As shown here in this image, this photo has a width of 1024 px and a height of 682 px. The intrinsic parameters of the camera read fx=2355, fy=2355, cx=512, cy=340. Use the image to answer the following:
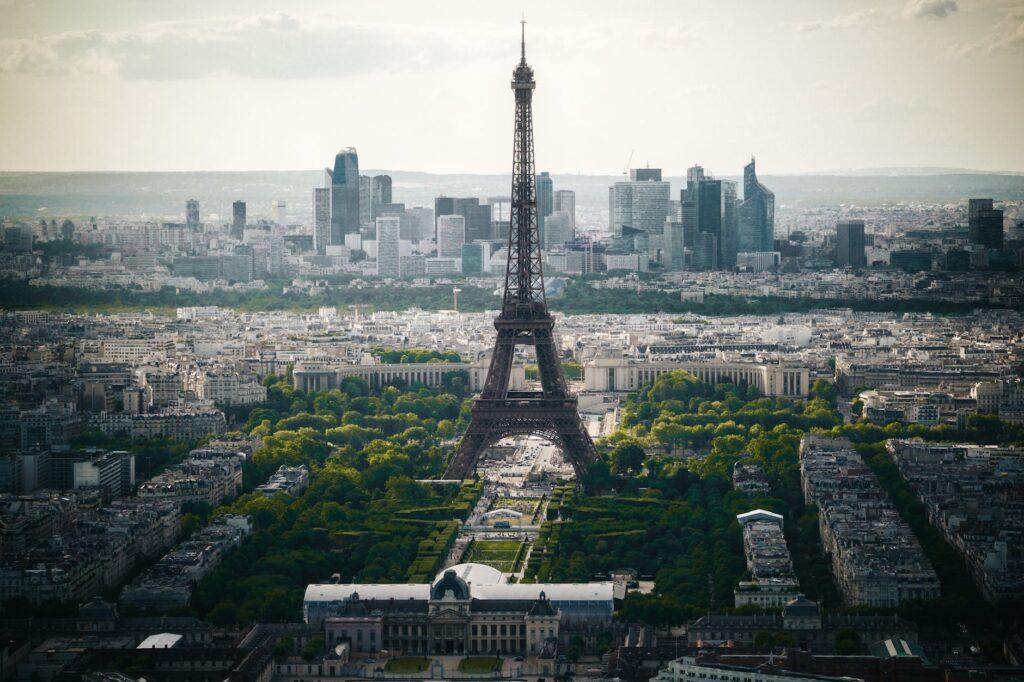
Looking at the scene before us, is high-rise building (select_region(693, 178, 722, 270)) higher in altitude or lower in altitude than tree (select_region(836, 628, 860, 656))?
higher

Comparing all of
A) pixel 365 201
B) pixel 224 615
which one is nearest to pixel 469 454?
pixel 224 615

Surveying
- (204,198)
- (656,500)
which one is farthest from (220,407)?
(204,198)

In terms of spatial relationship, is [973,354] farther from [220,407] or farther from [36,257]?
[36,257]

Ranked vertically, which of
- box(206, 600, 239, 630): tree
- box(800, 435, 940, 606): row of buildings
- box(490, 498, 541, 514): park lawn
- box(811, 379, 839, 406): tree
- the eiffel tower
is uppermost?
the eiffel tower

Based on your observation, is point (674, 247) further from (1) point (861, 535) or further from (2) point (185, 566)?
(2) point (185, 566)

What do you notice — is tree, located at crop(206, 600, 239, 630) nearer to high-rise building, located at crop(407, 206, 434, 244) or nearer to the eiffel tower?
the eiffel tower

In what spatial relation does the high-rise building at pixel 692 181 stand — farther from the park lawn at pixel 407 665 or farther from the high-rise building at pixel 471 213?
the park lawn at pixel 407 665

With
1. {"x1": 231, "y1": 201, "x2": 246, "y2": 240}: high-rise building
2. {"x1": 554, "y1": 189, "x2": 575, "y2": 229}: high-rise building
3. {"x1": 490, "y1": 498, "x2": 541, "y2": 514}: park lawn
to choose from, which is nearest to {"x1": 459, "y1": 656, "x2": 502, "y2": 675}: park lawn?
{"x1": 490, "y1": 498, "x2": 541, "y2": 514}: park lawn
